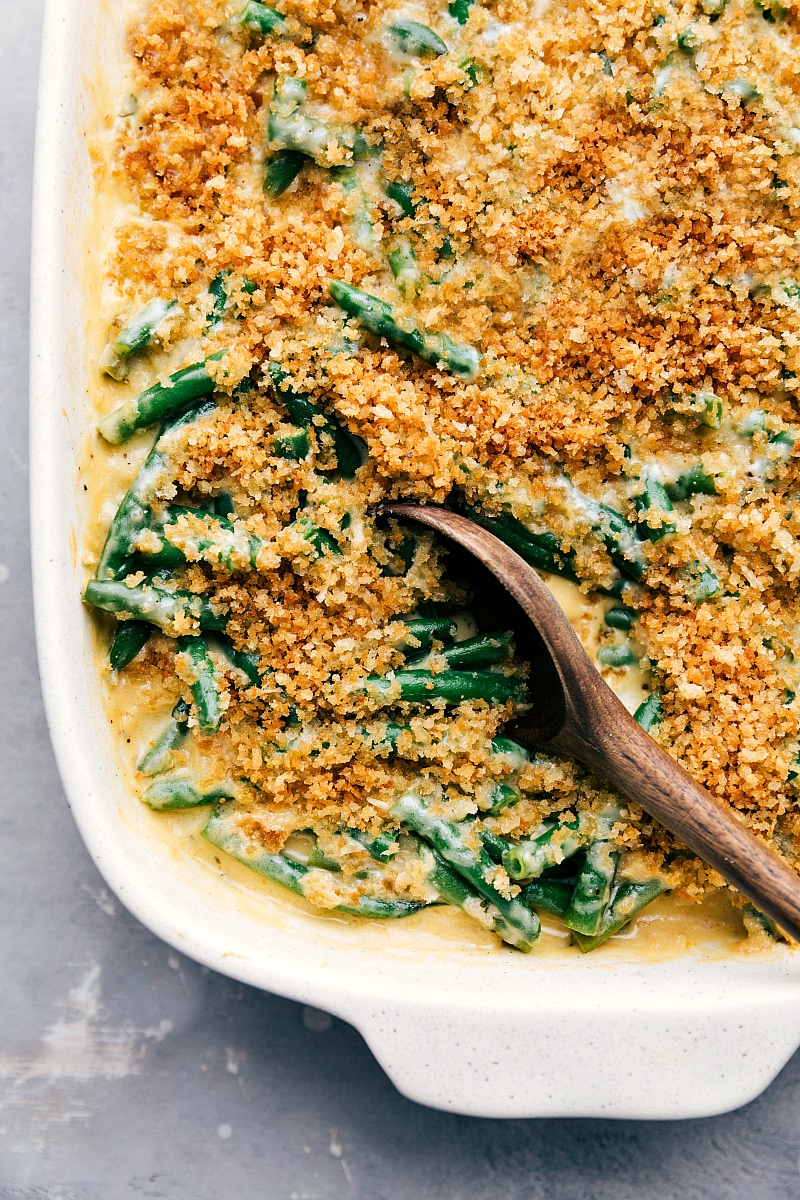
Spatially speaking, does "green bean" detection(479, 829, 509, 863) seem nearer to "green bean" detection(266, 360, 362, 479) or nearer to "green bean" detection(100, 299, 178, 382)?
"green bean" detection(266, 360, 362, 479)

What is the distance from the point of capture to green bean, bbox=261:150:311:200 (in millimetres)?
1474

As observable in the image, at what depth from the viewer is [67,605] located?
1.34 meters

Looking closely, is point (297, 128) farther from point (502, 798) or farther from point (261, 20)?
point (502, 798)

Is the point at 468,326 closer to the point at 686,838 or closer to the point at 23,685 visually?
the point at 686,838

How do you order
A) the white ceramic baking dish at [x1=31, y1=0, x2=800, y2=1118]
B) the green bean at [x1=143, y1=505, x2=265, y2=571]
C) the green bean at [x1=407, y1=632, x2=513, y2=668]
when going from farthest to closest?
the green bean at [x1=407, y1=632, x2=513, y2=668], the green bean at [x1=143, y1=505, x2=265, y2=571], the white ceramic baking dish at [x1=31, y1=0, x2=800, y2=1118]

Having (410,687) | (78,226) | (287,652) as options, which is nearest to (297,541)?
(287,652)

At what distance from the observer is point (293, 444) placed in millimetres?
1436

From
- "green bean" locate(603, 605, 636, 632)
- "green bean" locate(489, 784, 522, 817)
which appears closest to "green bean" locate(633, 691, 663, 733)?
"green bean" locate(603, 605, 636, 632)

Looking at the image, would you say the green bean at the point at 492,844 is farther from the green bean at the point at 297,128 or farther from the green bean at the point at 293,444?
the green bean at the point at 297,128

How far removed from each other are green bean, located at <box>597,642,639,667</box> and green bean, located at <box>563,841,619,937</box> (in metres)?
0.31

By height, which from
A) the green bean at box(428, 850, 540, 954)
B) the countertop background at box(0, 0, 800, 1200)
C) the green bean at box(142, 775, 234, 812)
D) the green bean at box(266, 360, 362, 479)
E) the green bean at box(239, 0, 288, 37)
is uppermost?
the green bean at box(239, 0, 288, 37)

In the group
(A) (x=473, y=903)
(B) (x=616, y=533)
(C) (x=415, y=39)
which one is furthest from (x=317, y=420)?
(A) (x=473, y=903)

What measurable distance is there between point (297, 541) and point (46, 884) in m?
0.89

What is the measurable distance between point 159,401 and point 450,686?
67cm
